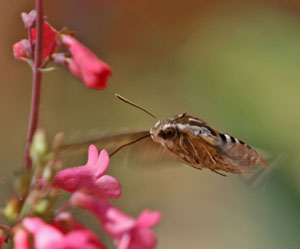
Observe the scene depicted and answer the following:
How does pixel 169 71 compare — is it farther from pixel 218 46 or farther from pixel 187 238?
pixel 187 238

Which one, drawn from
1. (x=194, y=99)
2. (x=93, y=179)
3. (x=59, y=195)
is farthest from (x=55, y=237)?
(x=194, y=99)

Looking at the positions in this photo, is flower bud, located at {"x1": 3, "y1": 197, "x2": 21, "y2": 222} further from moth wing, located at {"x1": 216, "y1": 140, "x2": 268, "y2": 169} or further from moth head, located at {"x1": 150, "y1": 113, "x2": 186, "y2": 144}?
moth wing, located at {"x1": 216, "y1": 140, "x2": 268, "y2": 169}

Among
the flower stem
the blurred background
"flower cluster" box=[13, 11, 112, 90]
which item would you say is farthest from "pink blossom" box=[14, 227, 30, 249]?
the blurred background

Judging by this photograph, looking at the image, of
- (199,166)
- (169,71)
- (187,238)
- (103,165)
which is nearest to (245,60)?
(169,71)

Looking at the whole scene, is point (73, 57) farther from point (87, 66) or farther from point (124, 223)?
point (124, 223)

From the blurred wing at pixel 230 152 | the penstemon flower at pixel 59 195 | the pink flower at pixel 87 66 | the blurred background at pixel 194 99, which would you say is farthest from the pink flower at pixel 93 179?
the blurred background at pixel 194 99

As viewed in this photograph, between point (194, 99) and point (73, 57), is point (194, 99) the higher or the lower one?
the lower one
